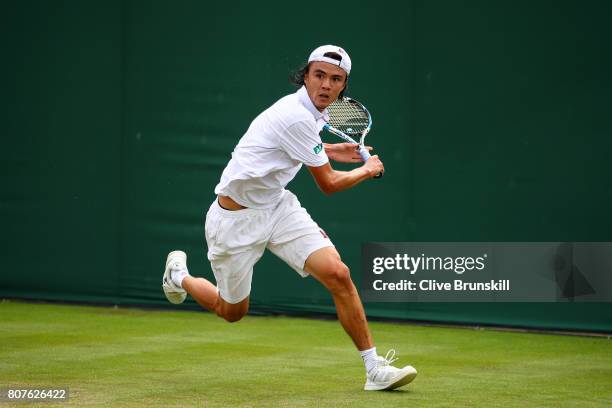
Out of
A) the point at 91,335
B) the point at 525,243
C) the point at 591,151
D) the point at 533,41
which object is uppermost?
the point at 533,41

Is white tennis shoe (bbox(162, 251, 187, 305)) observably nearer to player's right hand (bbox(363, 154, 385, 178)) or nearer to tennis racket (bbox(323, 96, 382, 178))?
tennis racket (bbox(323, 96, 382, 178))

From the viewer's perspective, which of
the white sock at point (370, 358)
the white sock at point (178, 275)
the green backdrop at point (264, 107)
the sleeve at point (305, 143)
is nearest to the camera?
the sleeve at point (305, 143)

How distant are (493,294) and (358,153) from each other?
300 centimetres

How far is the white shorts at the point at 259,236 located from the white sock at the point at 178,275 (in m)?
0.78

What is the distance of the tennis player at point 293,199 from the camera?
5754 millimetres

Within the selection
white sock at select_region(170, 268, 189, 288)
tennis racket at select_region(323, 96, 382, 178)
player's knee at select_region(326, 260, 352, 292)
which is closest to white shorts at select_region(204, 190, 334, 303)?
player's knee at select_region(326, 260, 352, 292)

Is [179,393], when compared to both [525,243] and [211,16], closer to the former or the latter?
[525,243]

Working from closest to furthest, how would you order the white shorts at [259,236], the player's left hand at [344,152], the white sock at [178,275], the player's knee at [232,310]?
the white shorts at [259,236] < the player's left hand at [344,152] < the player's knee at [232,310] < the white sock at [178,275]

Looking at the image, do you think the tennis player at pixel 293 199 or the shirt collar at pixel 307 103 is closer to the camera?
the tennis player at pixel 293 199

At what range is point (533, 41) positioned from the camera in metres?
8.45

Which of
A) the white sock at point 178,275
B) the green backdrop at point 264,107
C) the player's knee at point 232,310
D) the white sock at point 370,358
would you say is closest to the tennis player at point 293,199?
the white sock at point 370,358

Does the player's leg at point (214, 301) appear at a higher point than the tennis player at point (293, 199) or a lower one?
lower

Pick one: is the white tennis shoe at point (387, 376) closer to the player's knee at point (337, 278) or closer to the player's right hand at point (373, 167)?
the player's knee at point (337, 278)

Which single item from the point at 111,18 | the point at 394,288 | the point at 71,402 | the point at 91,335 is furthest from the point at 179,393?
the point at 111,18
